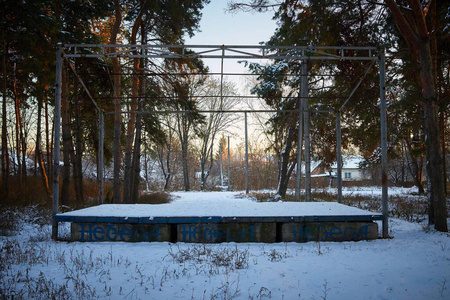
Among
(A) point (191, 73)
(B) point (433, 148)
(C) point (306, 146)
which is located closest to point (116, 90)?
(A) point (191, 73)

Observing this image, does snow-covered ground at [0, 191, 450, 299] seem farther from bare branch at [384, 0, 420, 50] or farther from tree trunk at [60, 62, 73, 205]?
tree trunk at [60, 62, 73, 205]

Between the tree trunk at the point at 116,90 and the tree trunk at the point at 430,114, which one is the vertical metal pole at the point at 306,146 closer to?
the tree trunk at the point at 430,114

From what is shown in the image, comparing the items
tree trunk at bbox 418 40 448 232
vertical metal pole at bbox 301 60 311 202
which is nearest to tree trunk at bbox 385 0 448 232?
tree trunk at bbox 418 40 448 232

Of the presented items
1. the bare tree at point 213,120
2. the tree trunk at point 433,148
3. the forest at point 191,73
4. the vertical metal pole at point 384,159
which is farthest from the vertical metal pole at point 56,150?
the bare tree at point 213,120

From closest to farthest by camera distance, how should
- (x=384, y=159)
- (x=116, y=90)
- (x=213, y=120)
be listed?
(x=384, y=159) → (x=116, y=90) → (x=213, y=120)

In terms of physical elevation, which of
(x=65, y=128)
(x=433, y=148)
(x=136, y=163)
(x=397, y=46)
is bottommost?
(x=136, y=163)

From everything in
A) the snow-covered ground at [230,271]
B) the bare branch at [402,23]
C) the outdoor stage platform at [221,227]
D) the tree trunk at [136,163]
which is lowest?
the snow-covered ground at [230,271]

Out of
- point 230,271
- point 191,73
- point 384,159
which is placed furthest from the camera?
point 191,73

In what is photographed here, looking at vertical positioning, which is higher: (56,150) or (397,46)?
(397,46)

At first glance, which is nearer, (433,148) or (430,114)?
(433,148)

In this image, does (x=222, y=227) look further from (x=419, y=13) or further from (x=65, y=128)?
(x=65, y=128)

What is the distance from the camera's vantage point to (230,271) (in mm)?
4238

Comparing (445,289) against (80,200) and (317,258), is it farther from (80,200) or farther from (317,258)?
(80,200)

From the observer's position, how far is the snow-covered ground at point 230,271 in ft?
11.6
